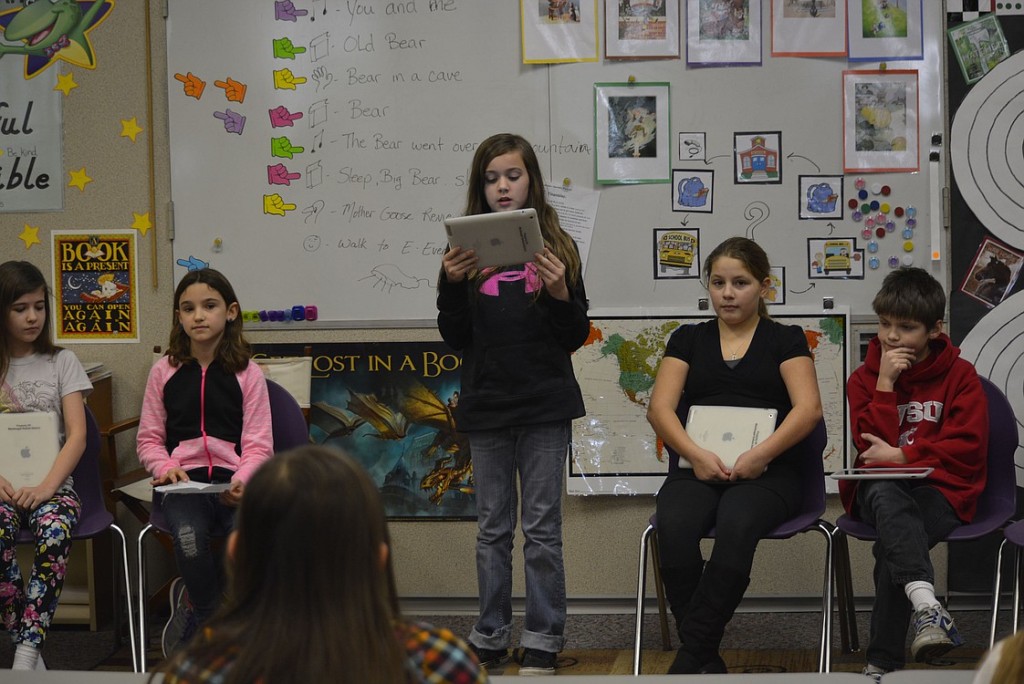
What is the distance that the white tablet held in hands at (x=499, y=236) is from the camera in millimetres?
2533

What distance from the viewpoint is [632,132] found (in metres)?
3.62

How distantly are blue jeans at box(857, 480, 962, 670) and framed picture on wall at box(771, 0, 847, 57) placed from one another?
1.56 m

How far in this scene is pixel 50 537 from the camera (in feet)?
9.02

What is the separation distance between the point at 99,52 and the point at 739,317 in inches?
95.3

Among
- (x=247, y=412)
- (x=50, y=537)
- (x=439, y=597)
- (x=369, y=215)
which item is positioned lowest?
(x=439, y=597)

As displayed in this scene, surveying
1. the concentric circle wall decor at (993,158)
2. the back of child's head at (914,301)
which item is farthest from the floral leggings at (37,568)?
the concentric circle wall decor at (993,158)

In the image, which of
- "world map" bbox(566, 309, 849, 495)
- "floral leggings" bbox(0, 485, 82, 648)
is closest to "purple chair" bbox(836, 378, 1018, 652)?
"world map" bbox(566, 309, 849, 495)

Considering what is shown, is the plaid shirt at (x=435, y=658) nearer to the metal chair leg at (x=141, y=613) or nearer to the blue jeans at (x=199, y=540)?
the blue jeans at (x=199, y=540)

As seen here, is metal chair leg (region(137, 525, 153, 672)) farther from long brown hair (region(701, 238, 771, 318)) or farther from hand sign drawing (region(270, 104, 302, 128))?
long brown hair (region(701, 238, 771, 318))

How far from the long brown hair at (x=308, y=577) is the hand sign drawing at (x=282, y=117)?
2751mm

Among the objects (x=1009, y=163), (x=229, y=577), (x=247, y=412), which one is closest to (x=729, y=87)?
(x=1009, y=163)

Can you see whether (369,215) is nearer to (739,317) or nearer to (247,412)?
(247,412)

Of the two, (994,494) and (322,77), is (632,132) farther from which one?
(994,494)

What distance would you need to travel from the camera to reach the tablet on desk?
2619mm
